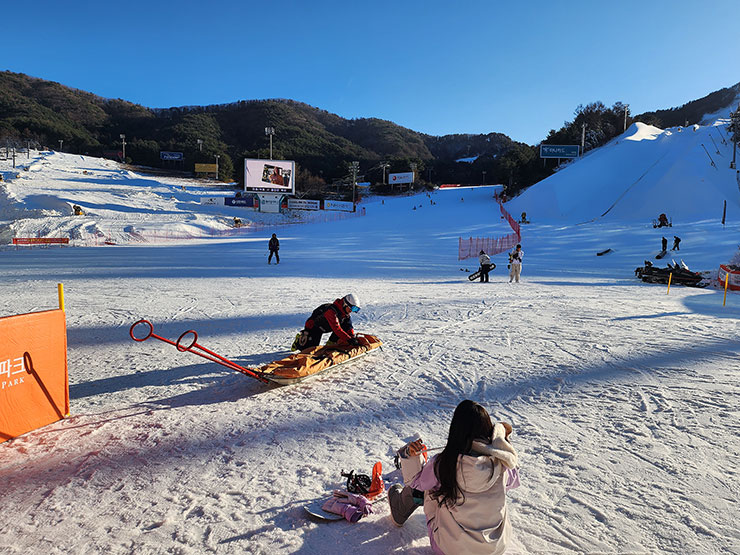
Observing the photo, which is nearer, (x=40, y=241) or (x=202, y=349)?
(x=202, y=349)

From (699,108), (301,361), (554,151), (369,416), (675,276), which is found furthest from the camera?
(699,108)

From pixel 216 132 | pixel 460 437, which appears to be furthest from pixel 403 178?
pixel 460 437

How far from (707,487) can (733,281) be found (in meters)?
13.8

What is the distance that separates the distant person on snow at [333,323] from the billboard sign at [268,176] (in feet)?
145

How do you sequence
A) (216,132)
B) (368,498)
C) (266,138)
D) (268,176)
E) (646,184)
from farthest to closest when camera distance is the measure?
(216,132)
(266,138)
(268,176)
(646,184)
(368,498)

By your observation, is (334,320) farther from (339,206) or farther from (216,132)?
(216,132)

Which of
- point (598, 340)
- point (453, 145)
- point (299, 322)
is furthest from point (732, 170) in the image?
point (453, 145)

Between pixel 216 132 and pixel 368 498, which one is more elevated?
pixel 216 132

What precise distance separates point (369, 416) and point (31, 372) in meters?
3.32

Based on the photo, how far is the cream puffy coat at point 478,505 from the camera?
7.40 ft

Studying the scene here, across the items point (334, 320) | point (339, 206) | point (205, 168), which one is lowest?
point (334, 320)

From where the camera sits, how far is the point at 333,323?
6059 mm

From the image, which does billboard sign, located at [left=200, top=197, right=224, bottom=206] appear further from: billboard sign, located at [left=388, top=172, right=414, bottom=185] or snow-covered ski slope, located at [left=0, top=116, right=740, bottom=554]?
Answer: snow-covered ski slope, located at [left=0, top=116, right=740, bottom=554]

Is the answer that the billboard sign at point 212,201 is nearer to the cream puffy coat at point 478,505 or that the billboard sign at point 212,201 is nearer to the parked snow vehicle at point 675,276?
the parked snow vehicle at point 675,276
